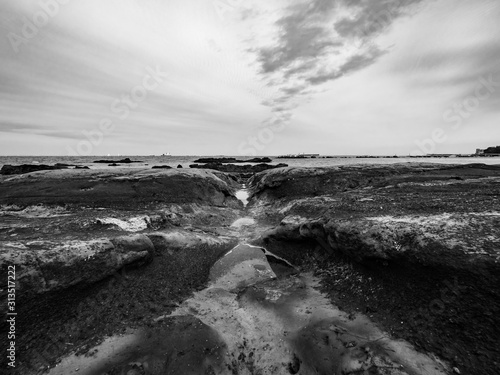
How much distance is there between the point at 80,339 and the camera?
6.19m

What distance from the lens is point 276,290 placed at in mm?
8539

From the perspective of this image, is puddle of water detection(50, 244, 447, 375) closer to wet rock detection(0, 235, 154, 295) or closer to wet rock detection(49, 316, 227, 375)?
wet rock detection(49, 316, 227, 375)

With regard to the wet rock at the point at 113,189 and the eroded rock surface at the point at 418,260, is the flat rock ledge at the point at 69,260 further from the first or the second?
the wet rock at the point at 113,189

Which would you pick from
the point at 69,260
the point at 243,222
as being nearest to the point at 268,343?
the point at 69,260

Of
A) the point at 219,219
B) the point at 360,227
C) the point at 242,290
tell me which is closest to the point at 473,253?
the point at 360,227

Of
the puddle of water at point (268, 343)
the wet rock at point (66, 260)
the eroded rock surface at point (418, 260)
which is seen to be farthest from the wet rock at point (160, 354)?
the eroded rock surface at point (418, 260)

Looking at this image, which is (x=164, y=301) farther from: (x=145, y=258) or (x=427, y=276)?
(x=427, y=276)

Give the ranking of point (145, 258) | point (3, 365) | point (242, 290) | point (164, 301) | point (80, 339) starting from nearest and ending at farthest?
point (3, 365) → point (80, 339) → point (164, 301) → point (242, 290) → point (145, 258)

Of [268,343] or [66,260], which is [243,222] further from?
[268,343]

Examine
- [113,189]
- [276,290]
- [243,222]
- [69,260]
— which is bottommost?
[243,222]

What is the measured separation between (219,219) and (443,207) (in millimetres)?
12282

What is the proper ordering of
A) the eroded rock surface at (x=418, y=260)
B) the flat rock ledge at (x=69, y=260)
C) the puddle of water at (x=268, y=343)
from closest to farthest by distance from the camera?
the puddle of water at (x=268, y=343) → the eroded rock surface at (x=418, y=260) → the flat rock ledge at (x=69, y=260)

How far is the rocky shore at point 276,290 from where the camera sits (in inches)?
215

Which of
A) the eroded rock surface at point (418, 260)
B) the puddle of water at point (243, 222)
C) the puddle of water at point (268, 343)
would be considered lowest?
the puddle of water at point (243, 222)
